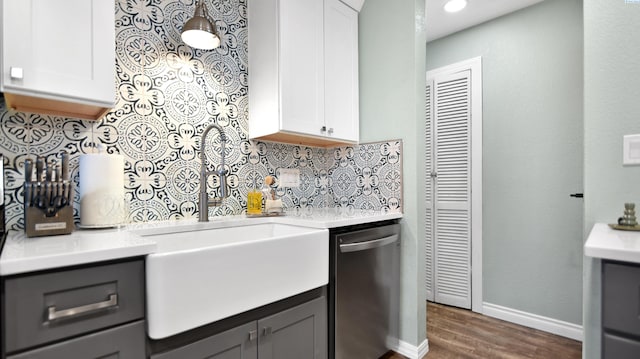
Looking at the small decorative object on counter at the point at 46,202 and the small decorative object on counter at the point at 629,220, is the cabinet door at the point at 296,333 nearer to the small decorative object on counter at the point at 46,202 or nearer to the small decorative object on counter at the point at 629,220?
the small decorative object on counter at the point at 46,202

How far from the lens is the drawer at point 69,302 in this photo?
0.73 metres

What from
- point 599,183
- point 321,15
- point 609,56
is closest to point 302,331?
point 599,183

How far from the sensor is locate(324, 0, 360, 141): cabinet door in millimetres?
2045

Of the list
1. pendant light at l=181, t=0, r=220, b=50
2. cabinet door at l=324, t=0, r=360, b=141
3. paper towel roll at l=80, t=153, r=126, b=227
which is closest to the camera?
paper towel roll at l=80, t=153, r=126, b=227

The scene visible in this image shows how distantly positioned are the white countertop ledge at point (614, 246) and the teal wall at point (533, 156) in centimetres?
139

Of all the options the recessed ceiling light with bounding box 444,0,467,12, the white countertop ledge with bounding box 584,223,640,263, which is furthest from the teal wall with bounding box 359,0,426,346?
the white countertop ledge with bounding box 584,223,640,263

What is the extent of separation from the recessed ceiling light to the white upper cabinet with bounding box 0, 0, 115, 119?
2.20 m

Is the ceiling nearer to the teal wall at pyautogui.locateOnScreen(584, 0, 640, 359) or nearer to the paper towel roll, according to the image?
the teal wall at pyautogui.locateOnScreen(584, 0, 640, 359)

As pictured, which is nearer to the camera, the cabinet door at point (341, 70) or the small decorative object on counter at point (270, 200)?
the small decorative object on counter at point (270, 200)

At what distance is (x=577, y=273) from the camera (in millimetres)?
2135

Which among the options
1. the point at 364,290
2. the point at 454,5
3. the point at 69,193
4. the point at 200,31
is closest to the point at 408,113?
the point at 454,5

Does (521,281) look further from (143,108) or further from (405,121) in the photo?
(143,108)

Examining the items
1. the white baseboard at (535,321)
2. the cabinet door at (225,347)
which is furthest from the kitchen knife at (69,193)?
A: the white baseboard at (535,321)

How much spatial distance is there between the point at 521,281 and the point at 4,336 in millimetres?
2900
